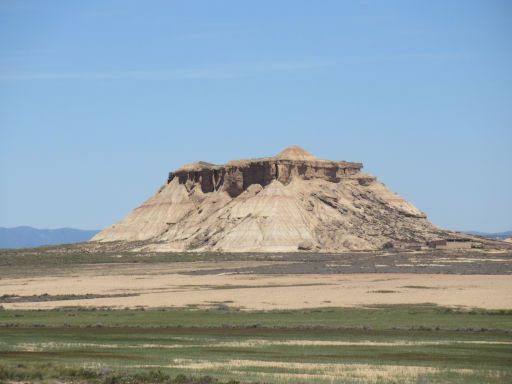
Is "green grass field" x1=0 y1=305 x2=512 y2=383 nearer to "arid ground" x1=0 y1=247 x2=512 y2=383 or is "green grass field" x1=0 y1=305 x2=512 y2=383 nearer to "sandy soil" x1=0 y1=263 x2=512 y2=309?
"arid ground" x1=0 y1=247 x2=512 y2=383

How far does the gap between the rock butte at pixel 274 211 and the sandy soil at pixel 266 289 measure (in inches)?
1898

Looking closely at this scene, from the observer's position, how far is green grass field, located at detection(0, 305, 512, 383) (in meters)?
28.7

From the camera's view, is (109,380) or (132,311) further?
(132,311)

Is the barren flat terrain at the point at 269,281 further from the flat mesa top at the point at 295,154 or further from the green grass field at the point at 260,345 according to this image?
the flat mesa top at the point at 295,154

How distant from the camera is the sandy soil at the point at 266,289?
58125 millimetres

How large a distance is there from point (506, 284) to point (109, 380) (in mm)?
47198

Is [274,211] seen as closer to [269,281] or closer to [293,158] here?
[293,158]

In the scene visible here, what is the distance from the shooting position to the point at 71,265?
384 feet

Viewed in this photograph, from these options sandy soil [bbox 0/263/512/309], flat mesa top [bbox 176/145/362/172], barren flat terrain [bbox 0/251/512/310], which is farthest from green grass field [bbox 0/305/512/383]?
flat mesa top [bbox 176/145/362/172]

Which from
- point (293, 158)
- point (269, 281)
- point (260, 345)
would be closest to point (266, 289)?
point (269, 281)

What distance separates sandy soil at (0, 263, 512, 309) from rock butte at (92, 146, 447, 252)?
48.2 metres

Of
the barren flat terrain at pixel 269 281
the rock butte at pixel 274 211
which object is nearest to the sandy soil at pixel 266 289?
the barren flat terrain at pixel 269 281

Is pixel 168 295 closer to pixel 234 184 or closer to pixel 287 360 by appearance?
pixel 287 360

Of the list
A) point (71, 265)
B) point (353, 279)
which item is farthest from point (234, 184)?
point (353, 279)
